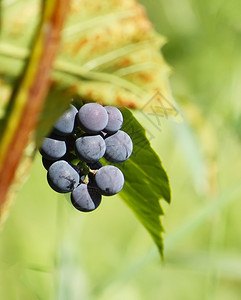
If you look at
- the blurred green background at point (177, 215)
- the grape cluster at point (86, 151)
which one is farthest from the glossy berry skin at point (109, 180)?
the blurred green background at point (177, 215)

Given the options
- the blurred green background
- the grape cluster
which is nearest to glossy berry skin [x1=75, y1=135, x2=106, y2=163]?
the grape cluster

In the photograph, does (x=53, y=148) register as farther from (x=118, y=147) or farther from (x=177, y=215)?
(x=177, y=215)

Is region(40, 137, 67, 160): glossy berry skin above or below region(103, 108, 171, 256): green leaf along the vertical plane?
above

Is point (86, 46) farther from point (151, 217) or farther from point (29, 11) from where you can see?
point (151, 217)

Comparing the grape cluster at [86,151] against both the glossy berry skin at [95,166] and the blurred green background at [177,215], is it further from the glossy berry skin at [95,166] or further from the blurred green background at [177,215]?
the blurred green background at [177,215]

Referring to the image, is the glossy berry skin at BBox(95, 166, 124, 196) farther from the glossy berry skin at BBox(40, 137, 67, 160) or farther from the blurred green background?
the blurred green background

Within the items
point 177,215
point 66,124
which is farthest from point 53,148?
point 177,215

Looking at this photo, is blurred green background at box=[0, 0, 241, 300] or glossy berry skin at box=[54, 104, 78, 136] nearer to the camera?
glossy berry skin at box=[54, 104, 78, 136]

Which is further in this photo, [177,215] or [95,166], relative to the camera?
[177,215]
